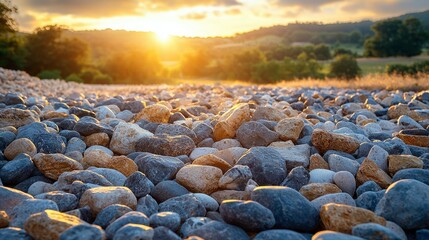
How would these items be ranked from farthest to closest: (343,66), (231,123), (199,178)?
(343,66), (231,123), (199,178)

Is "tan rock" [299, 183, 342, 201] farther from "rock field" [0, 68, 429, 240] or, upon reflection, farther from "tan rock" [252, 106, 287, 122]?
"tan rock" [252, 106, 287, 122]

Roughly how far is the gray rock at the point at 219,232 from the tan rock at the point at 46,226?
498 mm

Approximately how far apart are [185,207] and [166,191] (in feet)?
0.83

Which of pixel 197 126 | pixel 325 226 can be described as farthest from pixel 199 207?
pixel 197 126

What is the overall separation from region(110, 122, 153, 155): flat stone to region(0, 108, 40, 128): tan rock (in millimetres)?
860

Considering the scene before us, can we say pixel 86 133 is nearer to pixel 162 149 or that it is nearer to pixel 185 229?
pixel 162 149

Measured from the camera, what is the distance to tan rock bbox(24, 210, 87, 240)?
1394 millimetres

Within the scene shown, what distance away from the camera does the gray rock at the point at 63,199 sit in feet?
5.73

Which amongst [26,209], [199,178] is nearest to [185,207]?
[199,178]

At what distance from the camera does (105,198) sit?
174 cm

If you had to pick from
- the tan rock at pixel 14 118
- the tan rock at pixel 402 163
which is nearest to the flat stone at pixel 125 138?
the tan rock at pixel 14 118

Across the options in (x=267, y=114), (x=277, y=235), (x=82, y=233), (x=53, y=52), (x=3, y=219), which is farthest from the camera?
(x=53, y=52)

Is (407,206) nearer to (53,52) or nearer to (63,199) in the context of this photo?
(63,199)

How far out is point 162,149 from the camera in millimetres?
2594
